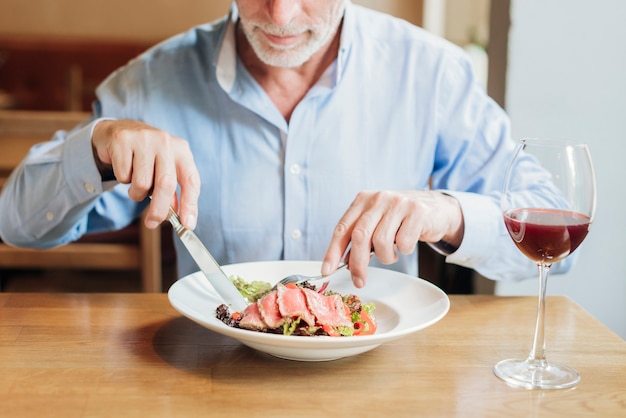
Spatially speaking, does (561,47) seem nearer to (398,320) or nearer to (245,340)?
(398,320)

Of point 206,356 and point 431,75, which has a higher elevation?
point 431,75

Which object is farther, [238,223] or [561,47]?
[561,47]

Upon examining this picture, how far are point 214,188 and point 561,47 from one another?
3.14ft

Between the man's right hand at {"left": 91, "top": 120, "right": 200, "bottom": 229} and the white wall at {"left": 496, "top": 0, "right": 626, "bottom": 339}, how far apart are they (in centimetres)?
107

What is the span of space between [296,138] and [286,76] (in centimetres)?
16

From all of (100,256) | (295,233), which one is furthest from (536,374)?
(100,256)

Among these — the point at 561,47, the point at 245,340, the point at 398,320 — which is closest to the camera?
the point at 245,340

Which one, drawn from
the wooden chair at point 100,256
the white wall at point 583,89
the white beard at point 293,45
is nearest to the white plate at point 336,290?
the white beard at point 293,45

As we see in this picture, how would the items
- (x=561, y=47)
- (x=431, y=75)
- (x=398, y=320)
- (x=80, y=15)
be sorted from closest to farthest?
1. (x=398, y=320)
2. (x=431, y=75)
3. (x=561, y=47)
4. (x=80, y=15)

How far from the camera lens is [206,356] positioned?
110 cm

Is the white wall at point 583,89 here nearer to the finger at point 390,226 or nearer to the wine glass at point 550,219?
the finger at point 390,226

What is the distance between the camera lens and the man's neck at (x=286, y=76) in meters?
1.76

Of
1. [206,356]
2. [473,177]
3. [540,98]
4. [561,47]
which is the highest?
[561,47]

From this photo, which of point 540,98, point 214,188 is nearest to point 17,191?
point 214,188
